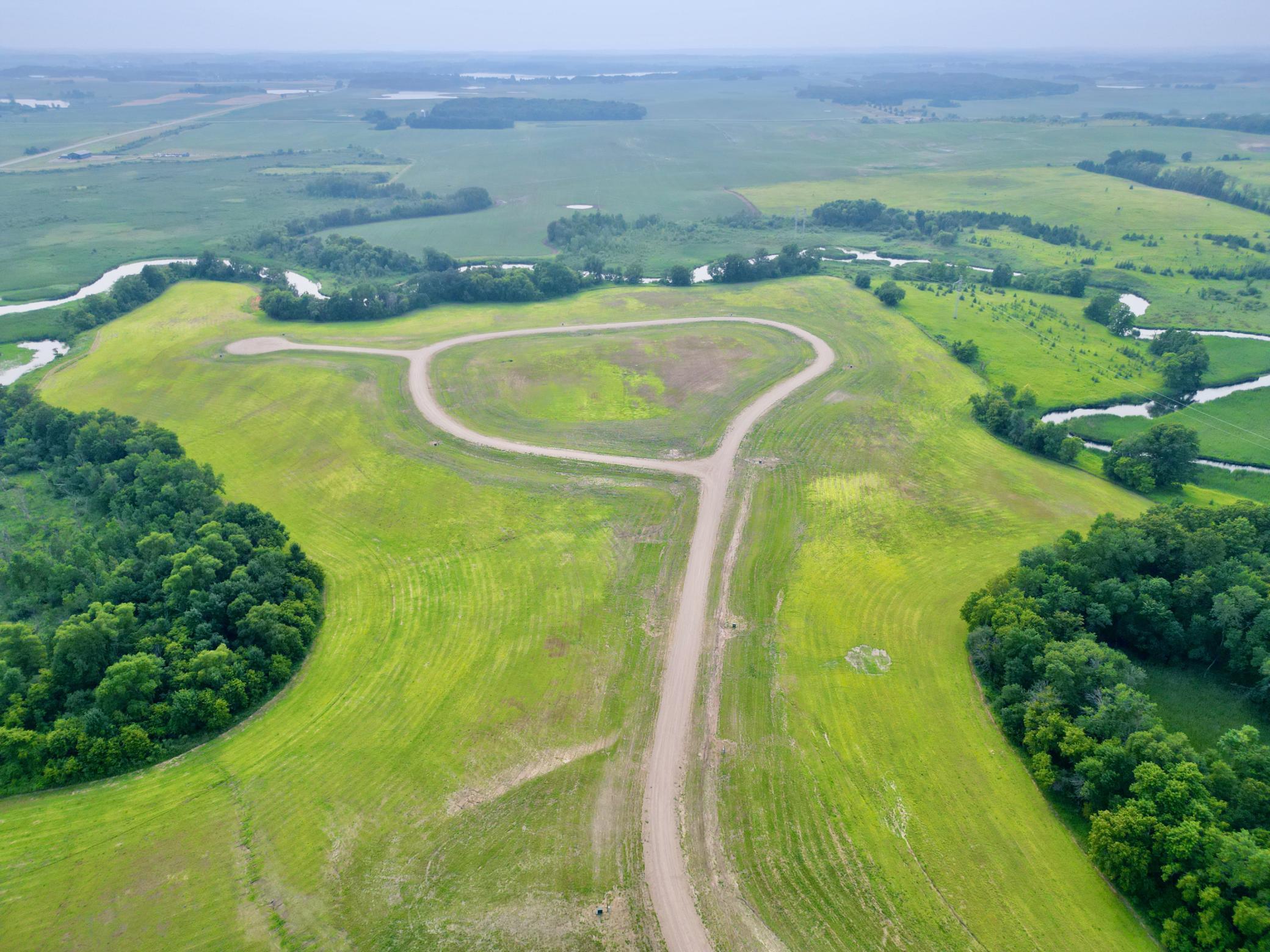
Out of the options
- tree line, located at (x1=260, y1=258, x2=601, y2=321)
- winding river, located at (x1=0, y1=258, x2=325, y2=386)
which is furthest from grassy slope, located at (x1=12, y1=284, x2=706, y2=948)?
winding river, located at (x1=0, y1=258, x2=325, y2=386)

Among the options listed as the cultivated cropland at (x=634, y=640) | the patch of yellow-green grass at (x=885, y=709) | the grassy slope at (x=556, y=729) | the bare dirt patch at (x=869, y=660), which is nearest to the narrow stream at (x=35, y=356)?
the cultivated cropland at (x=634, y=640)

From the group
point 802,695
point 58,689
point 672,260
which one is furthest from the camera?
point 672,260

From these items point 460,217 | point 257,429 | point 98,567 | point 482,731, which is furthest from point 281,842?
point 460,217

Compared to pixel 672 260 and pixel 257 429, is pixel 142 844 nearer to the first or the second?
pixel 257 429

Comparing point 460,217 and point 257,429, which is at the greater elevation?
point 460,217

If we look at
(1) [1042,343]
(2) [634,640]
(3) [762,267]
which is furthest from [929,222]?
(2) [634,640]

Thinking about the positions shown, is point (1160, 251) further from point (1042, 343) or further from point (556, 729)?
point (556, 729)

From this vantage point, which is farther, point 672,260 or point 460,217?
point 460,217
